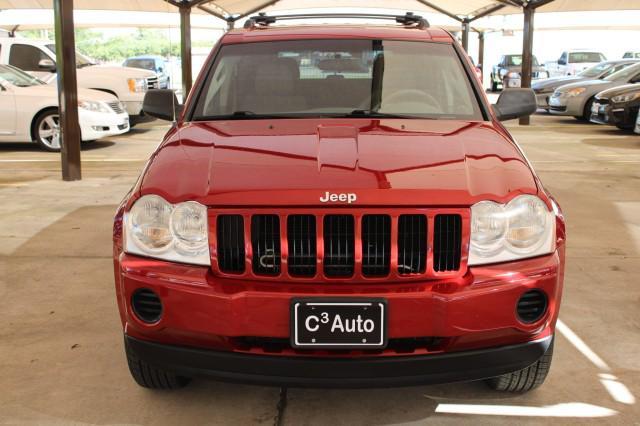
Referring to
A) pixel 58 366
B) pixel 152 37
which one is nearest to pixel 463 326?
pixel 58 366

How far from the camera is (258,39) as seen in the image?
381 centimetres

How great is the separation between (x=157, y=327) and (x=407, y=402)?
3.30 ft

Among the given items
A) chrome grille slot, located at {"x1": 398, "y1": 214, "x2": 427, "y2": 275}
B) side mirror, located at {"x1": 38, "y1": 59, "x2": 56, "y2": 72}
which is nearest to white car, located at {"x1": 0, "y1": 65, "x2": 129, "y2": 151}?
side mirror, located at {"x1": 38, "y1": 59, "x2": 56, "y2": 72}

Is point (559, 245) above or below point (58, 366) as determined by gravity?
above

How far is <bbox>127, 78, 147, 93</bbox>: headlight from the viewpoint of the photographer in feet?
42.3

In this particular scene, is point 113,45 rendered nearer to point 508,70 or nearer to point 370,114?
point 508,70

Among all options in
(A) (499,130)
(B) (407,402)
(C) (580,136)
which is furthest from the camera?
(C) (580,136)

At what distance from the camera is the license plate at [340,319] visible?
234 cm

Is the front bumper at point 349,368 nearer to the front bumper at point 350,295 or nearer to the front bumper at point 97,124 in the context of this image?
the front bumper at point 350,295

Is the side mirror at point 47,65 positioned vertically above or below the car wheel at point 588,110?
above

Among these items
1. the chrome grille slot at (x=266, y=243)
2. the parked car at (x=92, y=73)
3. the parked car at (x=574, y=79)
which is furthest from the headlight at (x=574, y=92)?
the chrome grille slot at (x=266, y=243)

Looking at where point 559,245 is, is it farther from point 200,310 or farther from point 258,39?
point 258,39

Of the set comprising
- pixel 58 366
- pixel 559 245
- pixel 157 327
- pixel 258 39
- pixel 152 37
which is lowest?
pixel 58 366

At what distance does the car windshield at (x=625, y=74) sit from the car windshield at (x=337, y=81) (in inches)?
485
